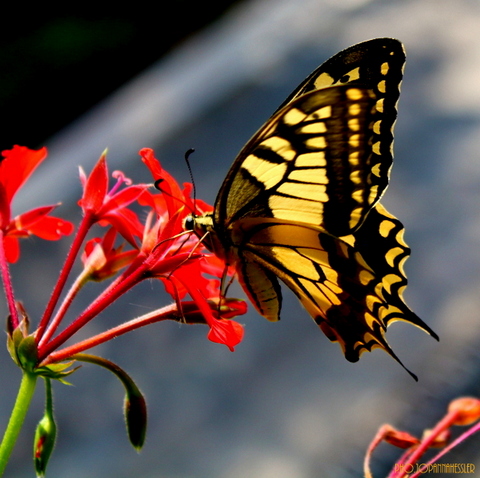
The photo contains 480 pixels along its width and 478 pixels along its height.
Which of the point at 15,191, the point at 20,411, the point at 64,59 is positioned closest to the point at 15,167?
the point at 15,191

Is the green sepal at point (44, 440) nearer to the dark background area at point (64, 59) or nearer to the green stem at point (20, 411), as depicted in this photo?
the green stem at point (20, 411)

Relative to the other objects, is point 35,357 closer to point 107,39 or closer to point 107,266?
point 107,266

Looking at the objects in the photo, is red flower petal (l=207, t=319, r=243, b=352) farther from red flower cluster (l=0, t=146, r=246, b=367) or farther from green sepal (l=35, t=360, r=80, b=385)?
green sepal (l=35, t=360, r=80, b=385)

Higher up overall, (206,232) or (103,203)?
(103,203)

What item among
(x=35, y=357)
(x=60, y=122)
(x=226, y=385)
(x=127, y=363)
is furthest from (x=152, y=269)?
(x=60, y=122)

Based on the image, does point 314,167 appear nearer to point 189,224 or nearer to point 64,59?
point 189,224

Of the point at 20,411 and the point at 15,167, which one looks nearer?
the point at 20,411

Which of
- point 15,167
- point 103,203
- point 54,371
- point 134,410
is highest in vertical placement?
point 15,167

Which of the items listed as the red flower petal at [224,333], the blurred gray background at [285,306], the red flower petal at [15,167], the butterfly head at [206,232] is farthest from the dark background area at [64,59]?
the red flower petal at [224,333]
